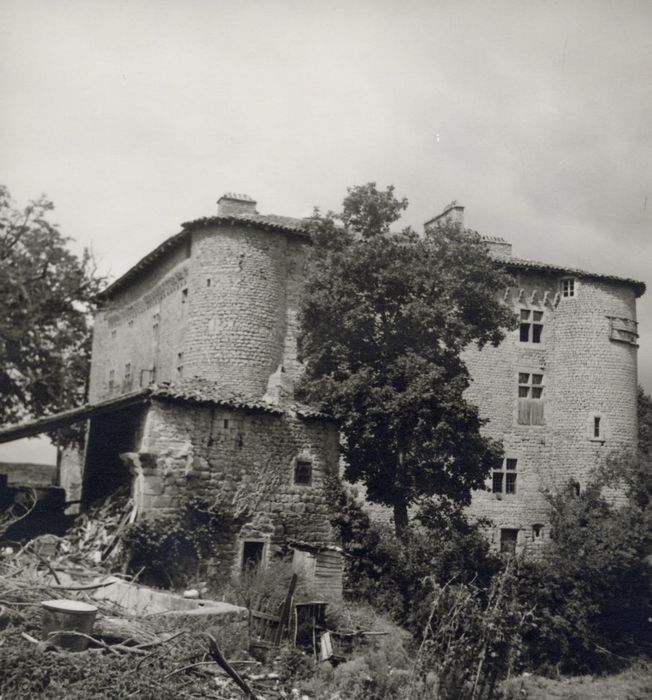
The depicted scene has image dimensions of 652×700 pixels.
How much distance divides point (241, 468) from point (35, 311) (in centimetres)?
1632

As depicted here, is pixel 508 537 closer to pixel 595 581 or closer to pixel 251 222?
pixel 595 581

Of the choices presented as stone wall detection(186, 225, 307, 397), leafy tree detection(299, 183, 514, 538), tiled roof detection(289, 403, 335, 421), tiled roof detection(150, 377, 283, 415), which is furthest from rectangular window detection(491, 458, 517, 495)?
tiled roof detection(150, 377, 283, 415)

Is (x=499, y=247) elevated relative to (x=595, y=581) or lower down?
elevated

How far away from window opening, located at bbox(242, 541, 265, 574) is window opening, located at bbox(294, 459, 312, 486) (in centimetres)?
164

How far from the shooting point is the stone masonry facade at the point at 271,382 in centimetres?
1645

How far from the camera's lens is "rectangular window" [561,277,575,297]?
30453 mm

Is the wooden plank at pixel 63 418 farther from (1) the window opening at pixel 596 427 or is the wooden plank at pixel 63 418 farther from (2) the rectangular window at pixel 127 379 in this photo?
(1) the window opening at pixel 596 427

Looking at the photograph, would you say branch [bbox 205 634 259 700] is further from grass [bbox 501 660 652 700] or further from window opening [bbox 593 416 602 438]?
window opening [bbox 593 416 602 438]

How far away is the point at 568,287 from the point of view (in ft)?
100

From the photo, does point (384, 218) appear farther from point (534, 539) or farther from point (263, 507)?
point (534, 539)

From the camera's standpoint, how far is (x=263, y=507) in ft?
55.6

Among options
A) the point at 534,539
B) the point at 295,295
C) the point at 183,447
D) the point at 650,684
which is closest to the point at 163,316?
the point at 295,295

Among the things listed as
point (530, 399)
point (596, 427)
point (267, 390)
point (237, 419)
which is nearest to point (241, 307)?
point (267, 390)

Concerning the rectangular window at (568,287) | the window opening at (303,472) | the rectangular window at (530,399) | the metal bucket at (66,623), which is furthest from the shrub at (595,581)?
the metal bucket at (66,623)
